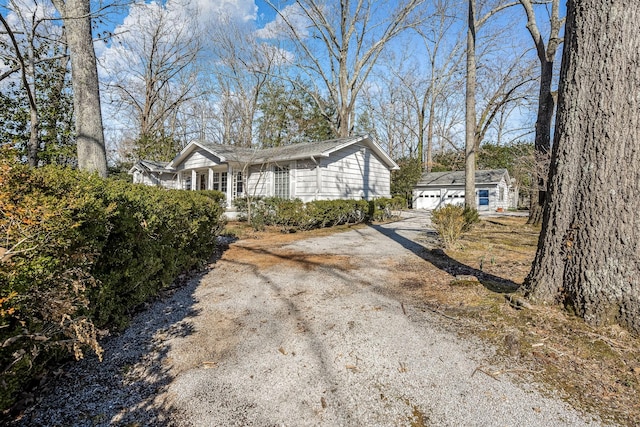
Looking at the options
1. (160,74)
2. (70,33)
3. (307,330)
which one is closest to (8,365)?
(307,330)

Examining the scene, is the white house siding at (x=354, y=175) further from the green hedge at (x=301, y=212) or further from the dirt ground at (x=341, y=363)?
the dirt ground at (x=341, y=363)

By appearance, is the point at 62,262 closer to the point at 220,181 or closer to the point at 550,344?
the point at 550,344

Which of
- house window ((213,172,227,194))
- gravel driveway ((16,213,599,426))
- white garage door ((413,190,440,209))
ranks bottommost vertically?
gravel driveway ((16,213,599,426))

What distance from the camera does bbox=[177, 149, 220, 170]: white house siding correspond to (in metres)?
15.9

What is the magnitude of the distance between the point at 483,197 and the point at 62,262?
93.6 feet

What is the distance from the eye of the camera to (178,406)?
2078 millimetres

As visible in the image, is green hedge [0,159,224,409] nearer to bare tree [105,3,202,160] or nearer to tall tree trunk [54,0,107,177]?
tall tree trunk [54,0,107,177]

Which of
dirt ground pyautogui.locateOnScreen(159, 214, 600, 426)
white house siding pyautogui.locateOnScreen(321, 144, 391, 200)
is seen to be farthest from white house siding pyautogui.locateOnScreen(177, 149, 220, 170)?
dirt ground pyautogui.locateOnScreen(159, 214, 600, 426)

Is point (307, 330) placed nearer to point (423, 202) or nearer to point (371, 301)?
point (371, 301)

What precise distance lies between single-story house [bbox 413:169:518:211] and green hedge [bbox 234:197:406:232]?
14346mm

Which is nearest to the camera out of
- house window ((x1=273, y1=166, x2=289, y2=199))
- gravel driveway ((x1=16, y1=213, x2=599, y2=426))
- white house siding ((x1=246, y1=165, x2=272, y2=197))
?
Answer: gravel driveway ((x1=16, y1=213, x2=599, y2=426))

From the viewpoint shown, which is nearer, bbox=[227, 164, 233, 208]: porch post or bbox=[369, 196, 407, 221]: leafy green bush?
bbox=[369, 196, 407, 221]: leafy green bush

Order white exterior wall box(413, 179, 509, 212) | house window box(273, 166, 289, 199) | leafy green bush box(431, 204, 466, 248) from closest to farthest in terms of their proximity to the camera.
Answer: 1. leafy green bush box(431, 204, 466, 248)
2. house window box(273, 166, 289, 199)
3. white exterior wall box(413, 179, 509, 212)

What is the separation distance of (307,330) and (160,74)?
25.4 metres
